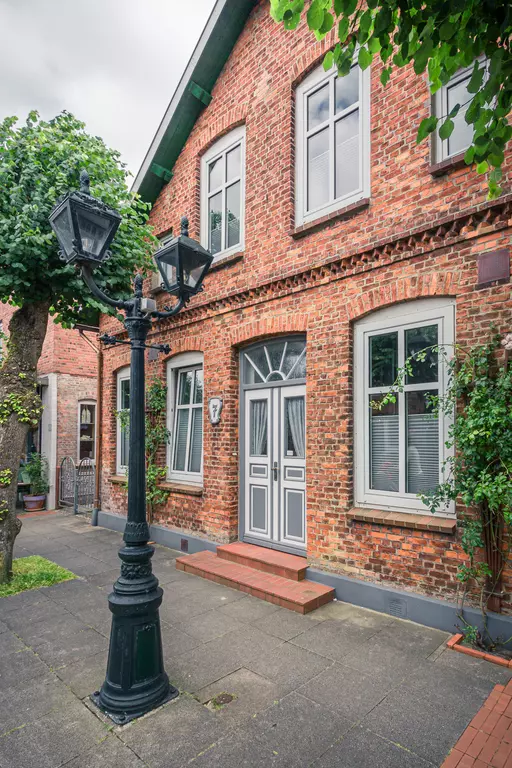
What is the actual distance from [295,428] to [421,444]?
6.10 feet

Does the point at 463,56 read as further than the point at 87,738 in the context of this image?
No

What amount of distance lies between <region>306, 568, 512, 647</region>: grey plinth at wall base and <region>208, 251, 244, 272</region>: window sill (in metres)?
4.44

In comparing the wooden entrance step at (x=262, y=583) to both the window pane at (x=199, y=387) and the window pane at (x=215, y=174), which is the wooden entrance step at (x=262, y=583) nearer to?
the window pane at (x=199, y=387)

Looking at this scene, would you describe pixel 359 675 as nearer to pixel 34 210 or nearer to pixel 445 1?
pixel 445 1

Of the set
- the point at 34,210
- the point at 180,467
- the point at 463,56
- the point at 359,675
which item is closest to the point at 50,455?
the point at 180,467

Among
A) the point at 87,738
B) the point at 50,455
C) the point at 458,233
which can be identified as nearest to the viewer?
the point at 87,738

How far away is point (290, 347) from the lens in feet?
21.2

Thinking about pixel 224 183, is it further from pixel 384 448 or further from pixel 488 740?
pixel 488 740

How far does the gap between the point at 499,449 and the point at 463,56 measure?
9.40 ft

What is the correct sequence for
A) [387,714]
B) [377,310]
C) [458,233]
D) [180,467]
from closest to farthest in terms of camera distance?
[387,714]
[458,233]
[377,310]
[180,467]

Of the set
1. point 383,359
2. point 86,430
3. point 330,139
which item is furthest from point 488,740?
point 86,430

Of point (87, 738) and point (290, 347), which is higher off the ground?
point (290, 347)

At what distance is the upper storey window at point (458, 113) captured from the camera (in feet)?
15.5

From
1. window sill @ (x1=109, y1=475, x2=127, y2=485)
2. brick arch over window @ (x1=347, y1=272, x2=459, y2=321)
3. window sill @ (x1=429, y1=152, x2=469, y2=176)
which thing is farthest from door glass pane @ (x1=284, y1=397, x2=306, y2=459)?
window sill @ (x1=109, y1=475, x2=127, y2=485)
